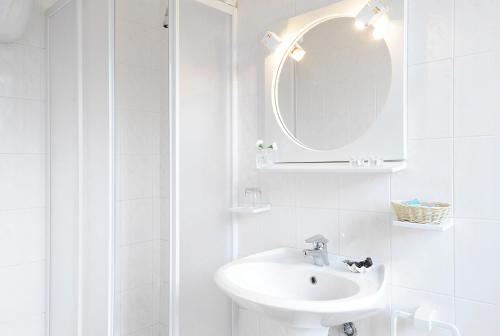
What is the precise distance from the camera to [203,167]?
160 centimetres

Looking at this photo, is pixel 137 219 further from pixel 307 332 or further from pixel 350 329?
pixel 350 329

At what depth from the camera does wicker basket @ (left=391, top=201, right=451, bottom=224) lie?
1.07 meters

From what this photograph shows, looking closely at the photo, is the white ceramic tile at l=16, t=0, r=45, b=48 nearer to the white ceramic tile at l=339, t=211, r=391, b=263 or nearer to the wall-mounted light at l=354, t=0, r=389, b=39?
the wall-mounted light at l=354, t=0, r=389, b=39

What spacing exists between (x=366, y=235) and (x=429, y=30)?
0.74 metres

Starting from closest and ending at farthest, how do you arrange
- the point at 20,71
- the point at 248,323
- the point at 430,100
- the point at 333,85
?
the point at 430,100 → the point at 333,85 → the point at 248,323 → the point at 20,71

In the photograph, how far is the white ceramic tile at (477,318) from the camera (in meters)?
1.07

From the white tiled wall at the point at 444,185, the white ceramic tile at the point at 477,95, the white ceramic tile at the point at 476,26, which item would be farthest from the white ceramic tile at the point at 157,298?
the white ceramic tile at the point at 476,26

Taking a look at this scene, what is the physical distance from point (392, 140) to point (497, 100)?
316 millimetres

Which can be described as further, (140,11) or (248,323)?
(248,323)

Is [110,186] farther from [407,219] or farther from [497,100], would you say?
[497,100]

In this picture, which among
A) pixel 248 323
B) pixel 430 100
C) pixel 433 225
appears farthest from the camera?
pixel 248 323

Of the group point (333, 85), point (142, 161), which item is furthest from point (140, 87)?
point (333, 85)

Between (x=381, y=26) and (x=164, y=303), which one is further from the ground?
(x=381, y=26)

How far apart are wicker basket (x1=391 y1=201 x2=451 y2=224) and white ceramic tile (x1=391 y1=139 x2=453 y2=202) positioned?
0.20 ft
